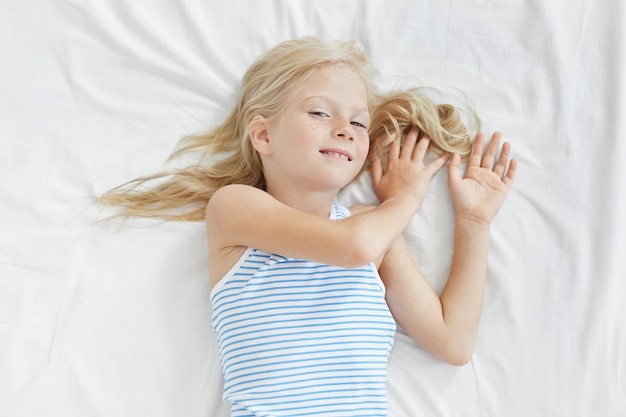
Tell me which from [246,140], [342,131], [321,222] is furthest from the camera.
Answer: [246,140]

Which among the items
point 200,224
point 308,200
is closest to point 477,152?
point 308,200

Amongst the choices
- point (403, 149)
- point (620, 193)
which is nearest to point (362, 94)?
point (403, 149)

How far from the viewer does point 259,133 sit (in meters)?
1.42

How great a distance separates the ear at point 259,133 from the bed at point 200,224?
0.54ft

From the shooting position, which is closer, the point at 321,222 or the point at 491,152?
the point at 321,222

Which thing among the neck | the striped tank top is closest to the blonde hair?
the neck

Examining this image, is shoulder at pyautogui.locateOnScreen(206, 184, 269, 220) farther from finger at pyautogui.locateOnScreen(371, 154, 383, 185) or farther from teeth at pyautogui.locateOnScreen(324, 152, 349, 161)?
finger at pyautogui.locateOnScreen(371, 154, 383, 185)

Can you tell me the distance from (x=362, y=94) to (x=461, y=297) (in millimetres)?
450

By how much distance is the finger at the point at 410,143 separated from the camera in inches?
59.1

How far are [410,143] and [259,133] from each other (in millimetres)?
329

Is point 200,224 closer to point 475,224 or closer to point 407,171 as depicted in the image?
point 407,171

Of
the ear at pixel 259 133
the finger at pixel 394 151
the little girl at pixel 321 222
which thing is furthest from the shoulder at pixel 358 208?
the ear at pixel 259 133

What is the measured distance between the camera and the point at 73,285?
56.9 inches

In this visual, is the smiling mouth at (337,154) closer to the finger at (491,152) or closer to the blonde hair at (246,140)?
the blonde hair at (246,140)
